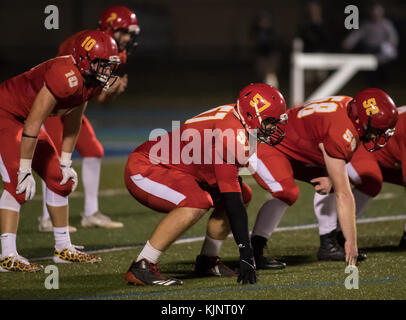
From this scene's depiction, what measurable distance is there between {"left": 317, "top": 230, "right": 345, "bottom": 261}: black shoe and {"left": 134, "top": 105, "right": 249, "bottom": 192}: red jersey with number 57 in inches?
47.4

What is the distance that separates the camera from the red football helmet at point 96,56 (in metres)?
5.27

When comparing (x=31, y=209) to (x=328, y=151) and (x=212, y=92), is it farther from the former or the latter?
(x=212, y=92)

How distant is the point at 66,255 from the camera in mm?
5723

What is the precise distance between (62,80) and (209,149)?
1074mm

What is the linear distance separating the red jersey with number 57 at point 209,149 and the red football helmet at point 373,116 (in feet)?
2.73

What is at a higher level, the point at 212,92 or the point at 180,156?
the point at 180,156

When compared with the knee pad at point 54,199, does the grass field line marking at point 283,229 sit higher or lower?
lower

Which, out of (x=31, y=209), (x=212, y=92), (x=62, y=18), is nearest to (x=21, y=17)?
(x=62, y=18)

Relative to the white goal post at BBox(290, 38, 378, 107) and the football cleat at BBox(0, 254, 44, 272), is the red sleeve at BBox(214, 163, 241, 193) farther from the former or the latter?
the white goal post at BBox(290, 38, 378, 107)

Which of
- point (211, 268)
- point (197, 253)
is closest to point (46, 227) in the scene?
point (197, 253)

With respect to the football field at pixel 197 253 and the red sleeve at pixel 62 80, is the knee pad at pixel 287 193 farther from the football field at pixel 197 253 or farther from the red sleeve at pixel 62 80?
the red sleeve at pixel 62 80

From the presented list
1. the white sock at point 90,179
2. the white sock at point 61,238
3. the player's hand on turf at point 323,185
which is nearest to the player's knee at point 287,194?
the player's hand on turf at point 323,185

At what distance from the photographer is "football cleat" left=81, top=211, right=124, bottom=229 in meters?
7.20
